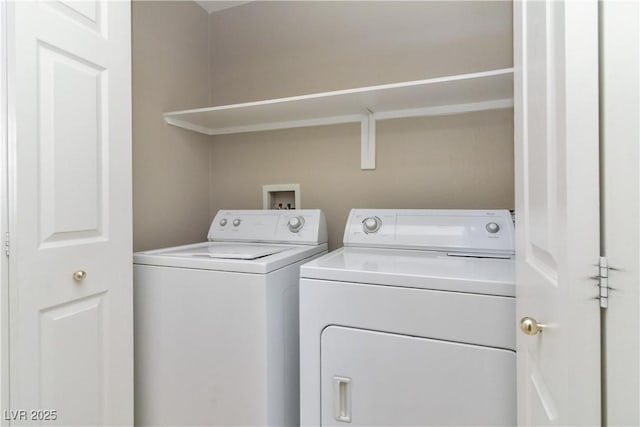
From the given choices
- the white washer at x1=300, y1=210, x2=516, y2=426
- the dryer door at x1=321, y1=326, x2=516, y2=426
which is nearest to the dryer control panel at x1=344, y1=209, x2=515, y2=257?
the white washer at x1=300, y1=210, x2=516, y2=426

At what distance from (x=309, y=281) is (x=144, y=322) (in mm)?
807

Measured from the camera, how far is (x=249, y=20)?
2180 mm

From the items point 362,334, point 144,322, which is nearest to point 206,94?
point 144,322

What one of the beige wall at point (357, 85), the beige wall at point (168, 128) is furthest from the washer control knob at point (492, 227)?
the beige wall at point (168, 128)

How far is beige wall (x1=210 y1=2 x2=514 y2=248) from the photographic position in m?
1.71

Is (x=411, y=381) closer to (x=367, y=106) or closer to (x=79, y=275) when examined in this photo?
(x=79, y=275)

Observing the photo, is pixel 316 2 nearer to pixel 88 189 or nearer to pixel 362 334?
pixel 88 189

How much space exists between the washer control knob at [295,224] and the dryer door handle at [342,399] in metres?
0.82

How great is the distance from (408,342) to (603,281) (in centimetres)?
65

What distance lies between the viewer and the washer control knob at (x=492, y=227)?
141 centimetres

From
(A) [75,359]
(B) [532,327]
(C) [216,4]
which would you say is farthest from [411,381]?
(C) [216,4]

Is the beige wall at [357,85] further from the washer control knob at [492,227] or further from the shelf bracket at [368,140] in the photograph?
the washer control knob at [492,227]

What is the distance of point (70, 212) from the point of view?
3.68 ft

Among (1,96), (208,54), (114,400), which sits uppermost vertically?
(208,54)
